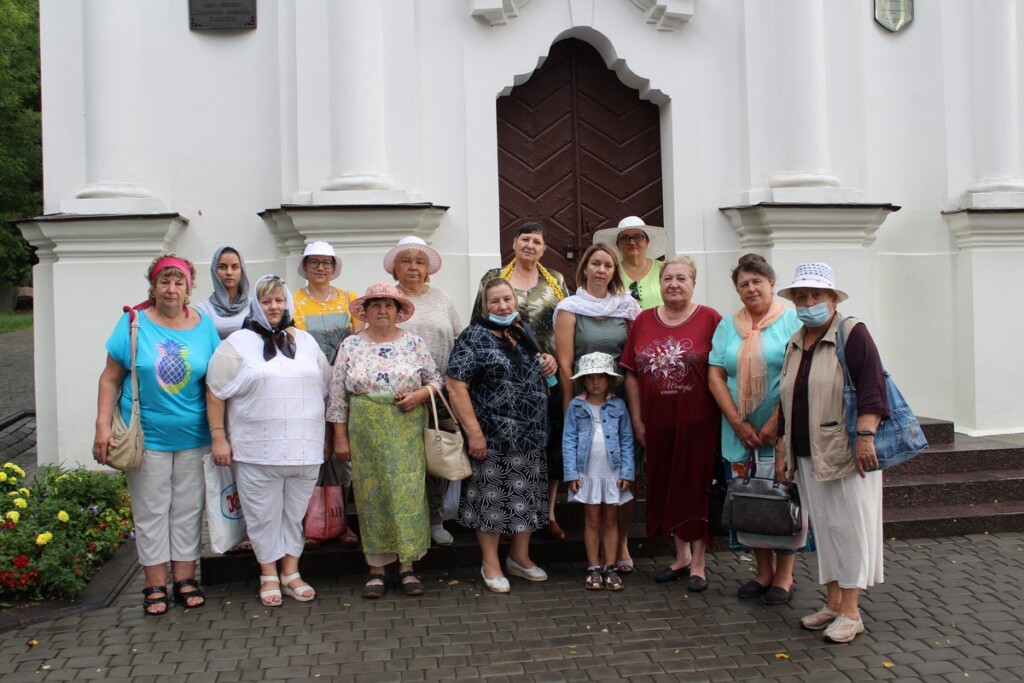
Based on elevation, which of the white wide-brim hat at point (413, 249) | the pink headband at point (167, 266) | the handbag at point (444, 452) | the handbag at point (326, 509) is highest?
the white wide-brim hat at point (413, 249)

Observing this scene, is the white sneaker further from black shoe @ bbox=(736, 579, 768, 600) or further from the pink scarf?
the pink scarf

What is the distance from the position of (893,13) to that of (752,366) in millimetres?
4713

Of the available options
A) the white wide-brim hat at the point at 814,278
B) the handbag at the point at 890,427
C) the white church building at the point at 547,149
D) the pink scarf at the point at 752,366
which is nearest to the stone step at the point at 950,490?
the white church building at the point at 547,149

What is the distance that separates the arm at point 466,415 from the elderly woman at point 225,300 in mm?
1294

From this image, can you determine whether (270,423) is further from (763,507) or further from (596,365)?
(763,507)

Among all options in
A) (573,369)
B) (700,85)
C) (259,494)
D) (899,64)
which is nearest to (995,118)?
(899,64)

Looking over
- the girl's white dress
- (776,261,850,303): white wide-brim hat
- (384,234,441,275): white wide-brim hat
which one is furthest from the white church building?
(776,261,850,303): white wide-brim hat

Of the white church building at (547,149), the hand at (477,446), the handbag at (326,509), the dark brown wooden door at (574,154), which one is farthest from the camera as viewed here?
the dark brown wooden door at (574,154)

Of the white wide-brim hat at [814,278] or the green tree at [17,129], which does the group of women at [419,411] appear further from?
the green tree at [17,129]

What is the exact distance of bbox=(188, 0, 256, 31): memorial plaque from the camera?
23.5 feet

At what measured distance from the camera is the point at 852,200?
729 cm

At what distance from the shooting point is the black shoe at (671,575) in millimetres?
5109

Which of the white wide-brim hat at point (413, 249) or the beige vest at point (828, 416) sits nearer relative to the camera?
the beige vest at point (828, 416)

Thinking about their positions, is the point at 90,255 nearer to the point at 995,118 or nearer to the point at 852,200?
the point at 852,200
